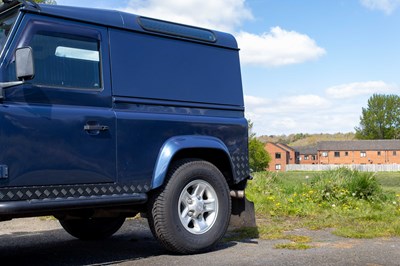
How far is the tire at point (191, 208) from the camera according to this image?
562 centimetres

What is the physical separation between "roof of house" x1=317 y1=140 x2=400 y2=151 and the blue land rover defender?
356ft

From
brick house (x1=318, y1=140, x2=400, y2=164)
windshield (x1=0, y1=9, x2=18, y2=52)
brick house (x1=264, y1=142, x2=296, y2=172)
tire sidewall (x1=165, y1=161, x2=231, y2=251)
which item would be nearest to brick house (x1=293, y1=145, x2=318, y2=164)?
brick house (x1=318, y1=140, x2=400, y2=164)

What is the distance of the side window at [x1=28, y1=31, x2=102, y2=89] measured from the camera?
5016 millimetres

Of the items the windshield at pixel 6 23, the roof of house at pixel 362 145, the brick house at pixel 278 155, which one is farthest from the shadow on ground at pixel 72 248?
the roof of house at pixel 362 145

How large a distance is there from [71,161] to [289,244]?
2673 mm

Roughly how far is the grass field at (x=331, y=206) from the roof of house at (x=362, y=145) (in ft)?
335

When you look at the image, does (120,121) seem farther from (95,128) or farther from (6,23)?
(6,23)

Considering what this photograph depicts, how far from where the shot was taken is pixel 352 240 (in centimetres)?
667

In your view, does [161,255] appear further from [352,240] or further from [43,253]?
[352,240]

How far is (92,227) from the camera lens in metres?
7.06

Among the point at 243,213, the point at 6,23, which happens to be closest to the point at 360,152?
the point at 243,213

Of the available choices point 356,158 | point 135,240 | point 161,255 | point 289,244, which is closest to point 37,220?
point 135,240

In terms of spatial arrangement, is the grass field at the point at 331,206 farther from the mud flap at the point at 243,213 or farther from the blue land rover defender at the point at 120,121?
the blue land rover defender at the point at 120,121

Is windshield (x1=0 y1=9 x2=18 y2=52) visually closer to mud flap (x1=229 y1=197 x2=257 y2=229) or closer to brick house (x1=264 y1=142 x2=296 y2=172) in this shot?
mud flap (x1=229 y1=197 x2=257 y2=229)
